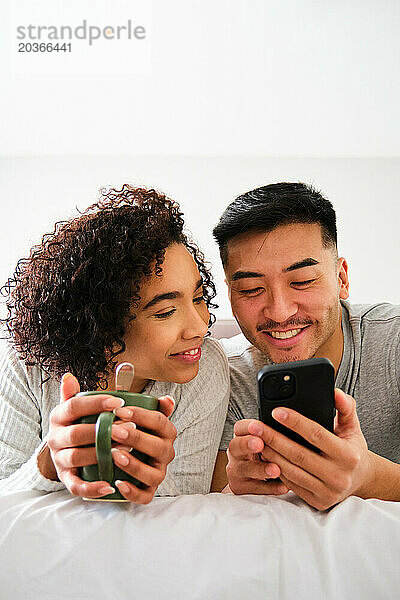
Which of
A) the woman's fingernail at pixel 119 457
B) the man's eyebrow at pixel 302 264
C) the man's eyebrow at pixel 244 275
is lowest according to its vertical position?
the woman's fingernail at pixel 119 457

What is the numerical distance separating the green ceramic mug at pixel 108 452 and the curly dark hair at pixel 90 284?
343mm

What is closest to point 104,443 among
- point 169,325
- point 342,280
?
point 169,325

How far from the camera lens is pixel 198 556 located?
0.70 m

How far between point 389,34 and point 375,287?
95.4 inches

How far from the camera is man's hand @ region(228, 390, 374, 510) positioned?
793 millimetres

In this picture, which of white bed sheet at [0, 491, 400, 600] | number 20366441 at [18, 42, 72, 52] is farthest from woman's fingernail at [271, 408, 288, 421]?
number 20366441 at [18, 42, 72, 52]

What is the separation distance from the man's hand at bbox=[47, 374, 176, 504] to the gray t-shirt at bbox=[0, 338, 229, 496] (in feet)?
1.05

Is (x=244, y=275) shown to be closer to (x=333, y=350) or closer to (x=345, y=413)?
(x=333, y=350)

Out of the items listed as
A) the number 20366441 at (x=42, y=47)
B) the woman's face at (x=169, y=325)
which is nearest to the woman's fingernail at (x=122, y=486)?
the woman's face at (x=169, y=325)

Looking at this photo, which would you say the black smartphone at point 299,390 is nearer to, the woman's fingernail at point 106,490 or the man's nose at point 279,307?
the woman's fingernail at point 106,490

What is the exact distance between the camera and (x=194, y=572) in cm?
69

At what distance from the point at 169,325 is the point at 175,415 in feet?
0.73

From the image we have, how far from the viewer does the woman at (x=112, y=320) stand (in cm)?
110

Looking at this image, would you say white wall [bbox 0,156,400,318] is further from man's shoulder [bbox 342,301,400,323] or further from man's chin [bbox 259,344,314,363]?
man's chin [bbox 259,344,314,363]
